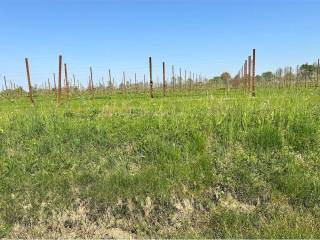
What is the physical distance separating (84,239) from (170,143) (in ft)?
6.97

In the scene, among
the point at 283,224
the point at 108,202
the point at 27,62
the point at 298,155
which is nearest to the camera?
the point at 283,224

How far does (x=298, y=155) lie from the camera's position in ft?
19.5

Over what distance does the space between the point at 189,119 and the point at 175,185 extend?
1.94m

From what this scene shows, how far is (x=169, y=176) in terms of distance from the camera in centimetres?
561

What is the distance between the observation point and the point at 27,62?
1734 centimetres

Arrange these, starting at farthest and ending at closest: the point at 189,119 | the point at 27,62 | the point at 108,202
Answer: the point at 27,62, the point at 189,119, the point at 108,202

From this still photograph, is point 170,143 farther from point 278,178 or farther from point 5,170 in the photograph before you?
point 5,170

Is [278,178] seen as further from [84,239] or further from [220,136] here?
[84,239]

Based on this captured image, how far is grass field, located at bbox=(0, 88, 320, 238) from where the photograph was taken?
4.96 metres

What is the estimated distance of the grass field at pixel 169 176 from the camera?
16.3 feet

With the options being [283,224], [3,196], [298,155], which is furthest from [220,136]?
[3,196]

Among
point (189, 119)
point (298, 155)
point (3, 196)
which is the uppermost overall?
point (189, 119)

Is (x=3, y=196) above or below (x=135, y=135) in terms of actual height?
below

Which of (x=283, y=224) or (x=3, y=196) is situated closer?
(x=283, y=224)
